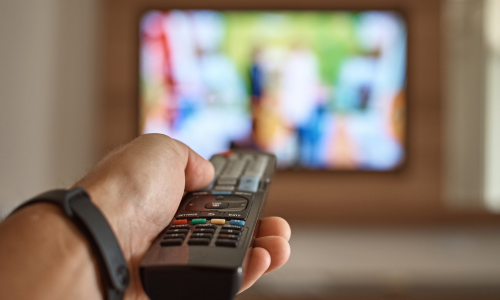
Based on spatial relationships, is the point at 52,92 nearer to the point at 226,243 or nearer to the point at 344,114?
the point at 344,114

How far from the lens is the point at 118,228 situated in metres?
0.44

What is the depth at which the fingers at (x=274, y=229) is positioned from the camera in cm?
54

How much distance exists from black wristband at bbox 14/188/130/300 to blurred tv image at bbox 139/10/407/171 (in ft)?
3.59

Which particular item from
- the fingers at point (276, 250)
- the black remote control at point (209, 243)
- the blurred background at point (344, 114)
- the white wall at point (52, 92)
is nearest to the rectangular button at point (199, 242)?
the black remote control at point (209, 243)

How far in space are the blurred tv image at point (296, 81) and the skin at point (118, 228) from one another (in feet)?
2.99

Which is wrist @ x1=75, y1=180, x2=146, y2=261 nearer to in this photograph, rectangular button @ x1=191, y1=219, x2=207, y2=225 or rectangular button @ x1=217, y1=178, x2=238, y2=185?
rectangular button @ x1=191, y1=219, x2=207, y2=225

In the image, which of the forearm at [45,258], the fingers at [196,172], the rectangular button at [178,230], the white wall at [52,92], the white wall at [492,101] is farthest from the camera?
the white wall at [492,101]

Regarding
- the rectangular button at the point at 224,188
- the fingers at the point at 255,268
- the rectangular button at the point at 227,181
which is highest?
the rectangular button at the point at 227,181

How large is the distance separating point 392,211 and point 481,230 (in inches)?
12.5

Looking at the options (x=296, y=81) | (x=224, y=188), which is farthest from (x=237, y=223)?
(x=296, y=81)

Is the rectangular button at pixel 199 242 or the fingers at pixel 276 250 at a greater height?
the rectangular button at pixel 199 242

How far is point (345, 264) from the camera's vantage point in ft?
4.63

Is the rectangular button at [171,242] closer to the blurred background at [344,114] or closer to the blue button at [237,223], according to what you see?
the blue button at [237,223]

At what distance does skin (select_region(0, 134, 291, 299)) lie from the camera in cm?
36
